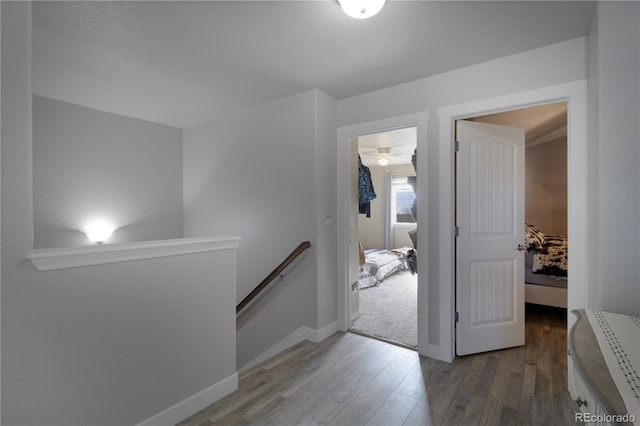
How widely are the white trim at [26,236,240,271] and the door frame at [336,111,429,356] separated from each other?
1.32 meters

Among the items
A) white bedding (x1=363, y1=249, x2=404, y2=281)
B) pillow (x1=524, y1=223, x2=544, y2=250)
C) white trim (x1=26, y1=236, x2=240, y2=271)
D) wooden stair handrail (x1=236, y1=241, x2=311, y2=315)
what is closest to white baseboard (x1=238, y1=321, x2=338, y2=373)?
wooden stair handrail (x1=236, y1=241, x2=311, y2=315)

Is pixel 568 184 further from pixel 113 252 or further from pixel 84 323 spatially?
pixel 84 323

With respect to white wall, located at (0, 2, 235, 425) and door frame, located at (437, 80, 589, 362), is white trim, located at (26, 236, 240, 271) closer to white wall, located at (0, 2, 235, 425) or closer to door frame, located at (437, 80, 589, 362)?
white wall, located at (0, 2, 235, 425)

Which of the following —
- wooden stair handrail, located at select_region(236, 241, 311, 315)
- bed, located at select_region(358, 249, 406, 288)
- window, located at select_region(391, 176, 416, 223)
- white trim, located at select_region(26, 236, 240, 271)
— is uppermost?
window, located at select_region(391, 176, 416, 223)

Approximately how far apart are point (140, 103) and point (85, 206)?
1.31m

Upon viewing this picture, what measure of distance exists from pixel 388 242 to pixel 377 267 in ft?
7.89

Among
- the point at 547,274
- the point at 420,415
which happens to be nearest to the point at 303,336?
the point at 420,415

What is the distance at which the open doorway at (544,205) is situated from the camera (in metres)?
3.10

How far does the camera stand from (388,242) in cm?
701

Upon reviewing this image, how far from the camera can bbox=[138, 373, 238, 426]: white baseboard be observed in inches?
64.3

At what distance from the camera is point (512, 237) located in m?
2.53

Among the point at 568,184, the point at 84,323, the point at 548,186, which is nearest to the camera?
the point at 84,323

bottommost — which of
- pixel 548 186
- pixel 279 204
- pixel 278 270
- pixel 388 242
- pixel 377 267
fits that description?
pixel 377 267

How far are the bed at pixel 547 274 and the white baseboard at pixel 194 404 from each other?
312 centimetres
